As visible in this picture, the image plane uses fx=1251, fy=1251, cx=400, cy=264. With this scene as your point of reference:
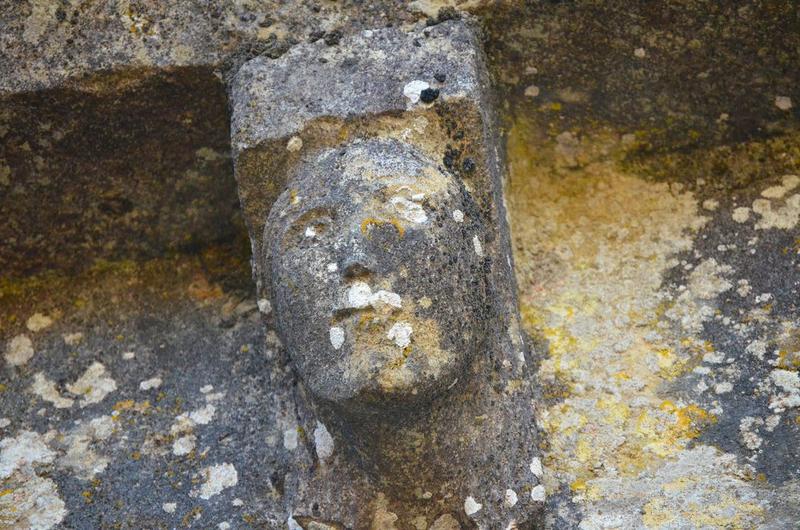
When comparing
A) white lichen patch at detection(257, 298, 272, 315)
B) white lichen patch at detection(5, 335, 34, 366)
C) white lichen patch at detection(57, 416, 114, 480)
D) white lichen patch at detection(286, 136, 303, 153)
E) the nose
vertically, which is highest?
white lichen patch at detection(286, 136, 303, 153)

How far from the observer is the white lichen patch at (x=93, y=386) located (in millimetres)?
3049

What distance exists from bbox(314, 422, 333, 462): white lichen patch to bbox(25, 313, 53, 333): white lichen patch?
34.3 inches

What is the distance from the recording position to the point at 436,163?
276cm

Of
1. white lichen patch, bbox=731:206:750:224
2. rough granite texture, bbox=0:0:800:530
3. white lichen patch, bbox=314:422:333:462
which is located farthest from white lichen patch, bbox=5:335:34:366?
white lichen patch, bbox=731:206:750:224

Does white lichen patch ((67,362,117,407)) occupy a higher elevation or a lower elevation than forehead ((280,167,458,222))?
lower

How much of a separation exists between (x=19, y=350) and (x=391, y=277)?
1.16 metres

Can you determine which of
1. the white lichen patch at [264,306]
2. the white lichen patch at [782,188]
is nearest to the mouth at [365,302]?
the white lichen patch at [264,306]

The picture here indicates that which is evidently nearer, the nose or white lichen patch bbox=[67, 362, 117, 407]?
the nose

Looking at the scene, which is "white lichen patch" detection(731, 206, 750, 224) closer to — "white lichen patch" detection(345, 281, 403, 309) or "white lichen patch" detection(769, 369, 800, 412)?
"white lichen patch" detection(769, 369, 800, 412)

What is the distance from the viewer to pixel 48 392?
10.1 feet

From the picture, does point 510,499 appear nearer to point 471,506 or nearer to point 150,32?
point 471,506

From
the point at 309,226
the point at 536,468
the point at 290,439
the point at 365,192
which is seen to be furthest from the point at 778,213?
the point at 290,439

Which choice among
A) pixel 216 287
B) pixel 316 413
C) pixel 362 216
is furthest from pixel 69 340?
pixel 362 216

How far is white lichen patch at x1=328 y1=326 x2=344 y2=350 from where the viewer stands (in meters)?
2.46
